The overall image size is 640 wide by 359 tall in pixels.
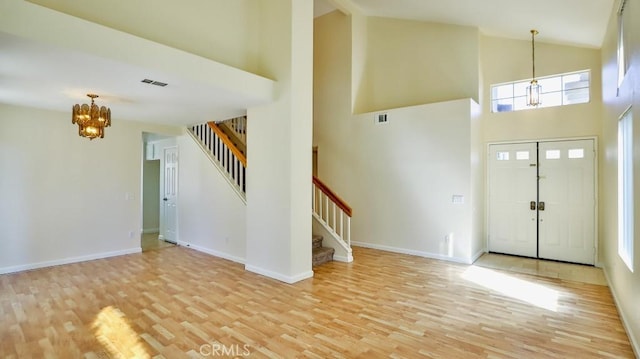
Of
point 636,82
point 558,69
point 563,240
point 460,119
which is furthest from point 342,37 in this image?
point 563,240

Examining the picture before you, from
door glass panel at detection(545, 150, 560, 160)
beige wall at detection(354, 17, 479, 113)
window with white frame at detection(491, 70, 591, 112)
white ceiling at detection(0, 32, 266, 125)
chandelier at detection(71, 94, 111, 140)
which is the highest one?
beige wall at detection(354, 17, 479, 113)

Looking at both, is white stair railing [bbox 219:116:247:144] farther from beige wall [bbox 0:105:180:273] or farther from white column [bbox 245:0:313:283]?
white column [bbox 245:0:313:283]

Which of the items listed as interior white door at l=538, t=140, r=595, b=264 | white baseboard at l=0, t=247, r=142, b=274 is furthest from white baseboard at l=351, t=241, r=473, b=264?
white baseboard at l=0, t=247, r=142, b=274

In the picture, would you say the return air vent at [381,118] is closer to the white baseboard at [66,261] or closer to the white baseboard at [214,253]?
the white baseboard at [214,253]

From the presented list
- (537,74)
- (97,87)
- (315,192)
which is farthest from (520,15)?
(97,87)

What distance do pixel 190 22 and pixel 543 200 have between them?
6.52m

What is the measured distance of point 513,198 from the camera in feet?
19.7

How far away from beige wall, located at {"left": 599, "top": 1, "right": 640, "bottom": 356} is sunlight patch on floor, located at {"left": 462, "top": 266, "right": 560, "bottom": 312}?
2.09 feet

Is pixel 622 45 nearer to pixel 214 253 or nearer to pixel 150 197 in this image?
pixel 214 253

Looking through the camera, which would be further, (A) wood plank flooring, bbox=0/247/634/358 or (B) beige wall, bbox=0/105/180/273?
(B) beige wall, bbox=0/105/180/273

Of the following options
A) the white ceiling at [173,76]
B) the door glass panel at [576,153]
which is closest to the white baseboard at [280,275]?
the white ceiling at [173,76]

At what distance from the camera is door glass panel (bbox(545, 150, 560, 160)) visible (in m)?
5.63

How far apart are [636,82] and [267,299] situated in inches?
165

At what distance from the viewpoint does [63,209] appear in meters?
5.20
